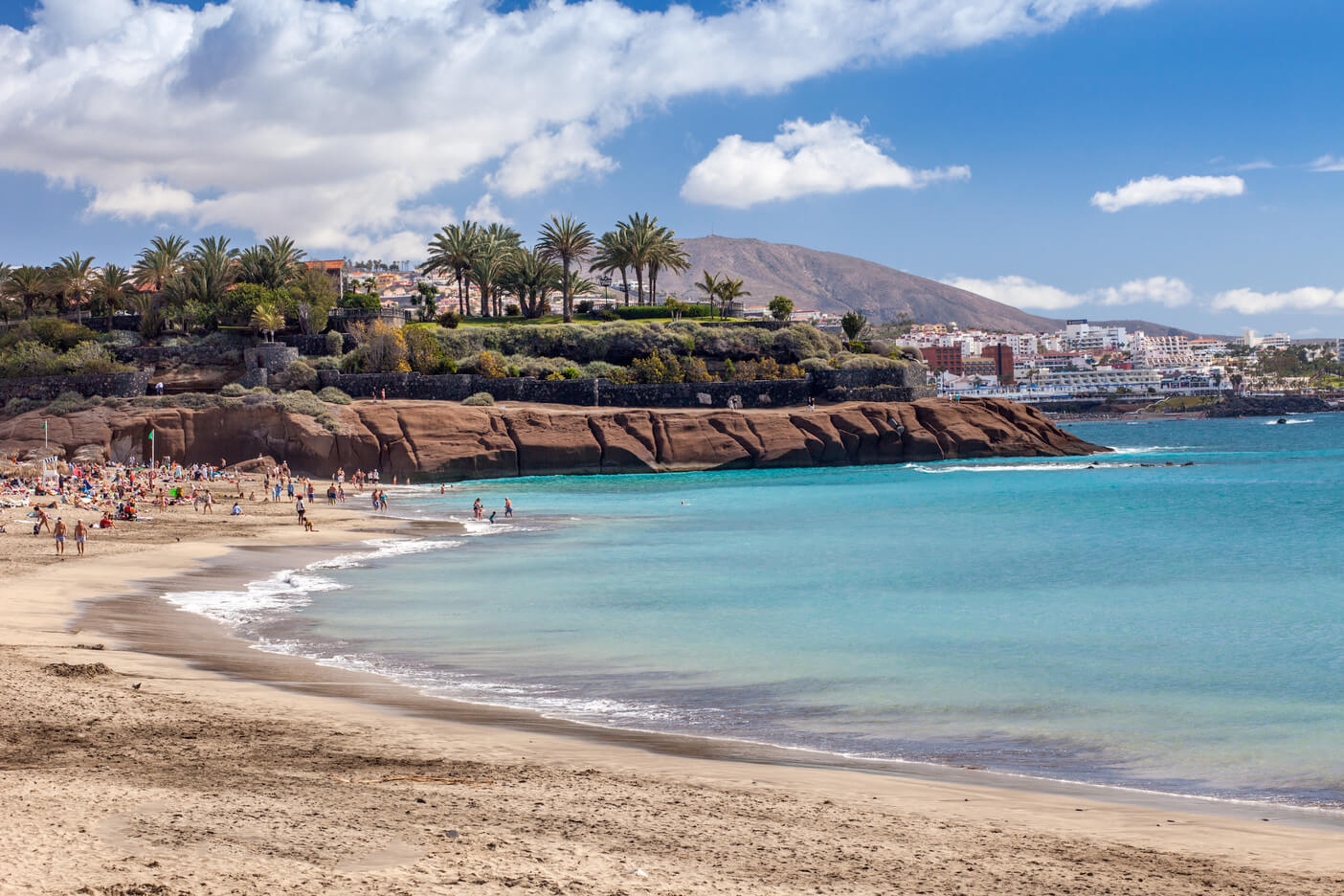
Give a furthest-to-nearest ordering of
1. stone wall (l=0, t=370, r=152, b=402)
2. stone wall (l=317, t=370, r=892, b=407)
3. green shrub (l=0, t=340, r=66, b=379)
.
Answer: stone wall (l=317, t=370, r=892, b=407) → green shrub (l=0, t=340, r=66, b=379) → stone wall (l=0, t=370, r=152, b=402)

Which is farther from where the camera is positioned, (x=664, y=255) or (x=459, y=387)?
(x=664, y=255)

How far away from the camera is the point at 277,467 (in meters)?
56.4

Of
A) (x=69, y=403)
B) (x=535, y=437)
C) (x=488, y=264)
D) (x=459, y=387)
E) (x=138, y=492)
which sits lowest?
(x=138, y=492)

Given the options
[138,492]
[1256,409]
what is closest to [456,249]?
[138,492]

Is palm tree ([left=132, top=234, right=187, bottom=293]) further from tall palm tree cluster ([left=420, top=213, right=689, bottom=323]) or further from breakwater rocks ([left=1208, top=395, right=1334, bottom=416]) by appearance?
breakwater rocks ([left=1208, top=395, right=1334, bottom=416])

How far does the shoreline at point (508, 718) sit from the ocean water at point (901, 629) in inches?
12.1

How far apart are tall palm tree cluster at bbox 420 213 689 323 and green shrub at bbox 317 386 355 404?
23072mm

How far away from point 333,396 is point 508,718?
56.0m

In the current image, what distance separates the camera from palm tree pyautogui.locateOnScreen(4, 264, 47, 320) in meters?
81.2

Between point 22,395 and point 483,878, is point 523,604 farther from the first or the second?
point 22,395

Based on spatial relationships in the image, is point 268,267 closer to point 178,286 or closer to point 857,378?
point 178,286

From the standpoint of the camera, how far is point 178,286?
79.2 meters

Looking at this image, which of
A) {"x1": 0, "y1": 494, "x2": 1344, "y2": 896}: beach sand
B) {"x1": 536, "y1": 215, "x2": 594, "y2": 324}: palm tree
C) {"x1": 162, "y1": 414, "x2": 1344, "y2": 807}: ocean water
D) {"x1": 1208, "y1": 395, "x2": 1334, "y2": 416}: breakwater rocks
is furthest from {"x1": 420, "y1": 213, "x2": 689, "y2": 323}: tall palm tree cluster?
{"x1": 1208, "y1": 395, "x2": 1334, "y2": 416}: breakwater rocks

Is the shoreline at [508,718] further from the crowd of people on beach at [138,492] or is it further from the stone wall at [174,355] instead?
the stone wall at [174,355]
